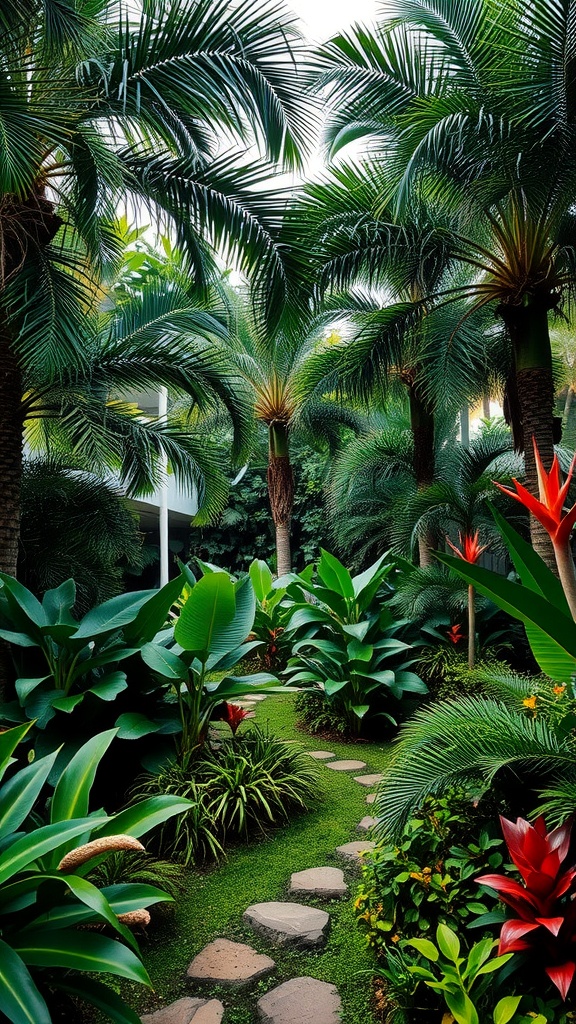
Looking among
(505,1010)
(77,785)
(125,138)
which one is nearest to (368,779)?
(77,785)

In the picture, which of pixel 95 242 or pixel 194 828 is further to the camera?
pixel 95 242

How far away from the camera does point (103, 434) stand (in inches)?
240

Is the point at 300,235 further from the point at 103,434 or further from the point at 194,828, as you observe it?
the point at 194,828

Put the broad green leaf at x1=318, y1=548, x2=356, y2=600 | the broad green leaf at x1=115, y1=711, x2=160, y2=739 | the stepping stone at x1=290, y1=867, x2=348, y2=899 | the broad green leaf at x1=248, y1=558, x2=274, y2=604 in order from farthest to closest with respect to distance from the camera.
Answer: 1. the broad green leaf at x1=248, y1=558, x2=274, y2=604
2. the broad green leaf at x1=318, y1=548, x2=356, y2=600
3. the broad green leaf at x1=115, y1=711, x2=160, y2=739
4. the stepping stone at x1=290, y1=867, x2=348, y2=899

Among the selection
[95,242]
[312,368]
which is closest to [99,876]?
[95,242]

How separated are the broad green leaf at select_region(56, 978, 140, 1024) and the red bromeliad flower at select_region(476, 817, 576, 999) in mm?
1072

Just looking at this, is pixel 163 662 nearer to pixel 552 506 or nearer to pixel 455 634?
pixel 552 506

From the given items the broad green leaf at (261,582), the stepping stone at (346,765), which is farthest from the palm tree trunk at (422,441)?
the stepping stone at (346,765)

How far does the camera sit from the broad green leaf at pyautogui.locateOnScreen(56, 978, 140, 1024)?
191cm

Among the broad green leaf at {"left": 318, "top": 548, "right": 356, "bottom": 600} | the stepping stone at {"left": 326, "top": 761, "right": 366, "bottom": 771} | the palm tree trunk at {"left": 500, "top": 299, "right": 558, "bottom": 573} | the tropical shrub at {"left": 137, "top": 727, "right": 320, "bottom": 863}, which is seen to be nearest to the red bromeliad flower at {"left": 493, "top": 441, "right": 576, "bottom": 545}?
the tropical shrub at {"left": 137, "top": 727, "right": 320, "bottom": 863}

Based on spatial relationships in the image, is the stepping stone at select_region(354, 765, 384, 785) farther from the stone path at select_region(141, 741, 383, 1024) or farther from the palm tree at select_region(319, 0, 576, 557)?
the palm tree at select_region(319, 0, 576, 557)

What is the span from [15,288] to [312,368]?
4.74 metres

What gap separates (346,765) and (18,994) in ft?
11.9

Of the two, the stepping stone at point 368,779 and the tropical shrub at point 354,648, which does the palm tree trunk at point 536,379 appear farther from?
the stepping stone at point 368,779
